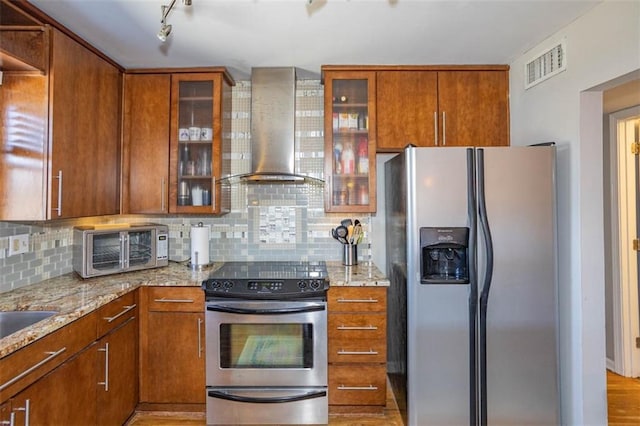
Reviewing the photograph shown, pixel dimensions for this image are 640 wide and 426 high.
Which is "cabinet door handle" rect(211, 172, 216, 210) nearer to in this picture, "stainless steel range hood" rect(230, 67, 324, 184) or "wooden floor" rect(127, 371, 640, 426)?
"stainless steel range hood" rect(230, 67, 324, 184)

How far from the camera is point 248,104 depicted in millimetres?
2840

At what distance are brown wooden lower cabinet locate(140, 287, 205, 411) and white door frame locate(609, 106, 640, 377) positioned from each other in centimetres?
331

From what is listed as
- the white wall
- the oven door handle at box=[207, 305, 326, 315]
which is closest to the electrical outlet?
the oven door handle at box=[207, 305, 326, 315]

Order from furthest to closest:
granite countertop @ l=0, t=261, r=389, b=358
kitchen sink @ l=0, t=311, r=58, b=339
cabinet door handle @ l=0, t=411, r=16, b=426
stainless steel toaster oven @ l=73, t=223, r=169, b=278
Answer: stainless steel toaster oven @ l=73, t=223, r=169, b=278
kitchen sink @ l=0, t=311, r=58, b=339
granite countertop @ l=0, t=261, r=389, b=358
cabinet door handle @ l=0, t=411, r=16, b=426

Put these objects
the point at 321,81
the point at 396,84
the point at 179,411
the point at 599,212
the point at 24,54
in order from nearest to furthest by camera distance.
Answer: the point at 24,54
the point at 599,212
the point at 179,411
the point at 396,84
the point at 321,81

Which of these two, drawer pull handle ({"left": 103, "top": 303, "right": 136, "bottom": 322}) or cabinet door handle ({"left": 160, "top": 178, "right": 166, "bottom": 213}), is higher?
cabinet door handle ({"left": 160, "top": 178, "right": 166, "bottom": 213})

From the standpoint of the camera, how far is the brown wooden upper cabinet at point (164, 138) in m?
2.55

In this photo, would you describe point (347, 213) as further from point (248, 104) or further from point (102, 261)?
point (102, 261)

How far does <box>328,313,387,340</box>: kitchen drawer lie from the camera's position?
2.14 metres

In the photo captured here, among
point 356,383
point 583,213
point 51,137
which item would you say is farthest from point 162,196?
point 583,213

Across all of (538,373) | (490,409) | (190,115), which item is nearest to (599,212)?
(538,373)

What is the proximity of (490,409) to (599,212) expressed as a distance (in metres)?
1.27

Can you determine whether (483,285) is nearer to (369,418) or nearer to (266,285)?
(369,418)

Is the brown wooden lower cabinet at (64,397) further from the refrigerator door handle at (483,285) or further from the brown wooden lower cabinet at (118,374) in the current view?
the refrigerator door handle at (483,285)
